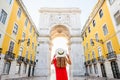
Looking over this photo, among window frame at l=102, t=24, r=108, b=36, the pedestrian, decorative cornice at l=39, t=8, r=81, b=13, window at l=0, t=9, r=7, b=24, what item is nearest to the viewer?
the pedestrian

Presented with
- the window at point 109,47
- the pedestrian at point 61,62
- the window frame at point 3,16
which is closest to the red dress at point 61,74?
the pedestrian at point 61,62

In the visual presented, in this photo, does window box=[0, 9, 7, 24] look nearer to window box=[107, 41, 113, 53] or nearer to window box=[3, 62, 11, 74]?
window box=[3, 62, 11, 74]

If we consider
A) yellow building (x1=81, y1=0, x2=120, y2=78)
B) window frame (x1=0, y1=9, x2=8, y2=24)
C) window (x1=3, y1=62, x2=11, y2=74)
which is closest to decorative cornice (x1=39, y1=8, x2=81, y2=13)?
yellow building (x1=81, y1=0, x2=120, y2=78)

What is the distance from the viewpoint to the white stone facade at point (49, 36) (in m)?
29.9

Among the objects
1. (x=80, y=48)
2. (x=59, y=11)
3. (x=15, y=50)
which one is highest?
(x=59, y=11)

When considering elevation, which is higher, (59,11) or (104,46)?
(59,11)

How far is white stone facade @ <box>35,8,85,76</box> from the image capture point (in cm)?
2994

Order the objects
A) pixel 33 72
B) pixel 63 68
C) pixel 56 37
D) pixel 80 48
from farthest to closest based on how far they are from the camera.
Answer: pixel 56 37 → pixel 80 48 → pixel 33 72 → pixel 63 68

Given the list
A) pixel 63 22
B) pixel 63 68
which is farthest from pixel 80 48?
pixel 63 68

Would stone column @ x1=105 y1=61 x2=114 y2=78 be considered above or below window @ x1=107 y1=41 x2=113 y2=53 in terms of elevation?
below

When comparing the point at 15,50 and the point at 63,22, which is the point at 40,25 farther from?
the point at 15,50

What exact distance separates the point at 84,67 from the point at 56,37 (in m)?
19.4

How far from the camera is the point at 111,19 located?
15742 mm

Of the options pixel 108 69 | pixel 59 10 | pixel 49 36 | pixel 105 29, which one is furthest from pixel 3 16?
pixel 59 10
